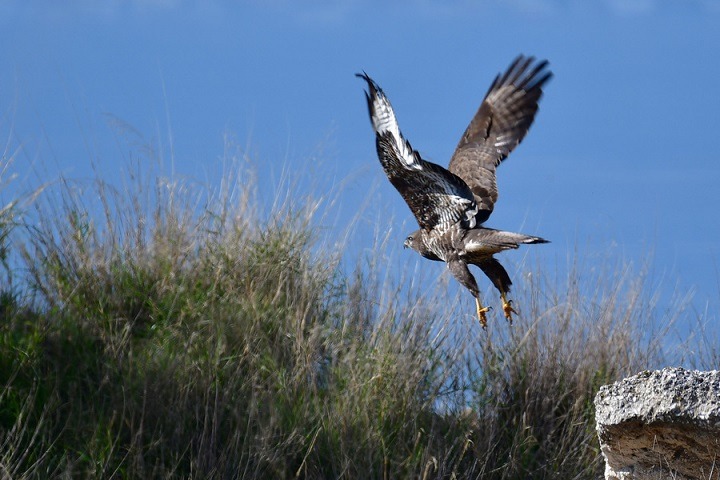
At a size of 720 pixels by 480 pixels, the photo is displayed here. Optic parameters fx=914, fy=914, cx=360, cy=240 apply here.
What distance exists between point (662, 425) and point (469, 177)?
92.2 inches

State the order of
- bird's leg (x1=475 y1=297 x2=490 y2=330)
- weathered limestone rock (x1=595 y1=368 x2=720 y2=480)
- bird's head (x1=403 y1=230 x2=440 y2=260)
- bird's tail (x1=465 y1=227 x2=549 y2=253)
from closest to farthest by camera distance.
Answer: weathered limestone rock (x1=595 y1=368 x2=720 y2=480)
bird's tail (x1=465 y1=227 x2=549 y2=253)
bird's leg (x1=475 y1=297 x2=490 y2=330)
bird's head (x1=403 y1=230 x2=440 y2=260)

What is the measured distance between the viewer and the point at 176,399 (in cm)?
430

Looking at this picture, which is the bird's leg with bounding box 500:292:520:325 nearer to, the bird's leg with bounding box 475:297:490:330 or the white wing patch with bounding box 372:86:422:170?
the bird's leg with bounding box 475:297:490:330

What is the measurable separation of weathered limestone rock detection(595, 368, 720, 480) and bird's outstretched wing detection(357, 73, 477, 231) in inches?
63.1

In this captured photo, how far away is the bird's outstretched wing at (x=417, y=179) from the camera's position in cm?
462

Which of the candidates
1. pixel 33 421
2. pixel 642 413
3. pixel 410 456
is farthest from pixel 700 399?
pixel 33 421

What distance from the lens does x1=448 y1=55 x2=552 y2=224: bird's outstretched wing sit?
18.1 feet

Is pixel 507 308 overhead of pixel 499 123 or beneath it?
beneath

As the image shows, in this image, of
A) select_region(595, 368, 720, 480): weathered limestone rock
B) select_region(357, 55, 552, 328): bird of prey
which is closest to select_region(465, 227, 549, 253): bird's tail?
select_region(357, 55, 552, 328): bird of prey

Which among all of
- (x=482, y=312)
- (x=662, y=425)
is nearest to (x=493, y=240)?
(x=482, y=312)

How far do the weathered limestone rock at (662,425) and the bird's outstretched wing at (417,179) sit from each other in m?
1.60

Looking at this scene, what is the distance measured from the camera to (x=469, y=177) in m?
5.47

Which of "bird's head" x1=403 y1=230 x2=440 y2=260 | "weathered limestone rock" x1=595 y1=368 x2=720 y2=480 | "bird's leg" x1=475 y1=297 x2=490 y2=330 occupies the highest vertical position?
"bird's head" x1=403 y1=230 x2=440 y2=260

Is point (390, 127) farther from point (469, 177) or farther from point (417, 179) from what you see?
point (469, 177)
